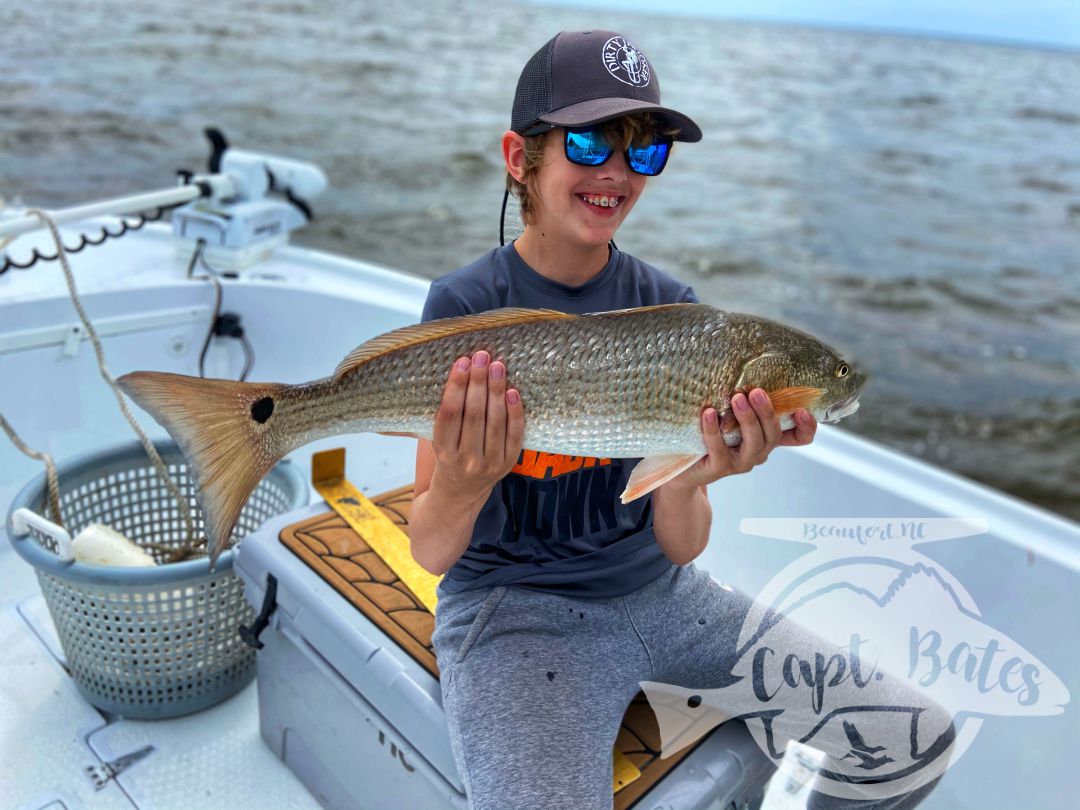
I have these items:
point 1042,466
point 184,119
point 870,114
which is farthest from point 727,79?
point 1042,466

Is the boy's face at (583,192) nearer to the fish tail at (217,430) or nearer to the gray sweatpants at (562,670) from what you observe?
the fish tail at (217,430)

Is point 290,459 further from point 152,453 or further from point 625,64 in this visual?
point 625,64

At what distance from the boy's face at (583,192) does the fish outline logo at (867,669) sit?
3.58 feet

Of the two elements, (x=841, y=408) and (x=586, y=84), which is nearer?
(x=586, y=84)

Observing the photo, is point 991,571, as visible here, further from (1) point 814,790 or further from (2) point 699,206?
(2) point 699,206

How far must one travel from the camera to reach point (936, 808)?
9.07 feet

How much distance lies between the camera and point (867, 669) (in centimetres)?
215

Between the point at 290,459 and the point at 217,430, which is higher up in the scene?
the point at 217,430

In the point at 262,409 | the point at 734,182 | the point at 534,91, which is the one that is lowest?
the point at 734,182

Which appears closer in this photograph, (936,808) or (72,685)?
(936,808)

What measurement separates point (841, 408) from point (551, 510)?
751 mm

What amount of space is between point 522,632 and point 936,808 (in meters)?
1.72

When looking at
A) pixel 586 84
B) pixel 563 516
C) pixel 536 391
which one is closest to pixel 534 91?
pixel 586 84

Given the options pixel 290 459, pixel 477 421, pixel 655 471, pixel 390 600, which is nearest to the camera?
pixel 477 421
